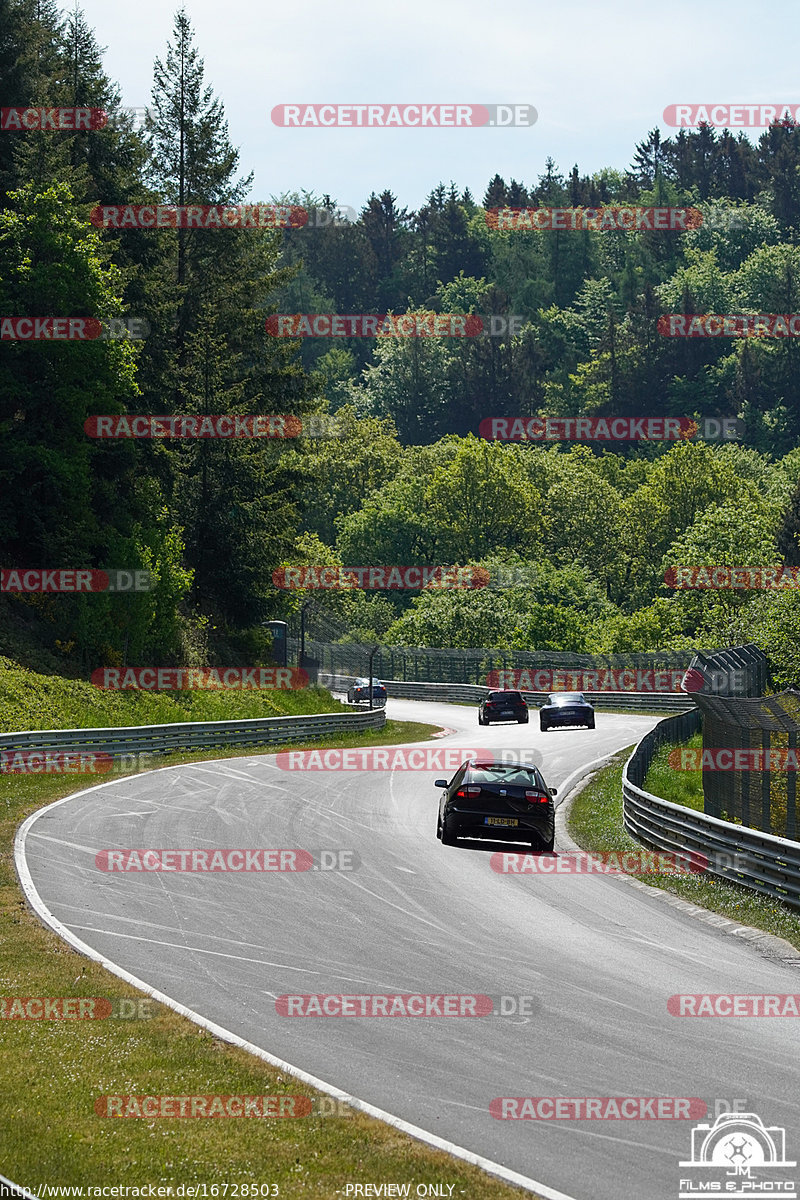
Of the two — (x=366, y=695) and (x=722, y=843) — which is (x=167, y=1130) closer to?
(x=722, y=843)

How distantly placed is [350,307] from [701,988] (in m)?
185

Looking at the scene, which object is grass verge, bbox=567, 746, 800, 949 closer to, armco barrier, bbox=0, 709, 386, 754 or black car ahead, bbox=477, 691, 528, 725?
armco barrier, bbox=0, 709, 386, 754

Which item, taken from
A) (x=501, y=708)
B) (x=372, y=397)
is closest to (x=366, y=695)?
(x=501, y=708)

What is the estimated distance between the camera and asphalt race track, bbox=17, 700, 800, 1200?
8.26 metres

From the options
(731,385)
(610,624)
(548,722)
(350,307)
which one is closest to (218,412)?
(548,722)

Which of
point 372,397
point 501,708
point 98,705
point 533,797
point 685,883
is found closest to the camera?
point 685,883

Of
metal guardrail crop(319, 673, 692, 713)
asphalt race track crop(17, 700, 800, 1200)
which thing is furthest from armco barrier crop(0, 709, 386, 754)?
metal guardrail crop(319, 673, 692, 713)

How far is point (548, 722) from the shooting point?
5122 centimetres

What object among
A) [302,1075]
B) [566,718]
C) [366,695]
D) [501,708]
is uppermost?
[302,1075]

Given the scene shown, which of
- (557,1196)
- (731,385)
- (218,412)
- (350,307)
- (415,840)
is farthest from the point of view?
(350,307)

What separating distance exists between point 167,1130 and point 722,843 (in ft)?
37.7

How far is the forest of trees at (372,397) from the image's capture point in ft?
152

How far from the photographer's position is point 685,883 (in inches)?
712

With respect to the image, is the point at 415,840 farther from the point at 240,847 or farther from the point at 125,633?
the point at 125,633
